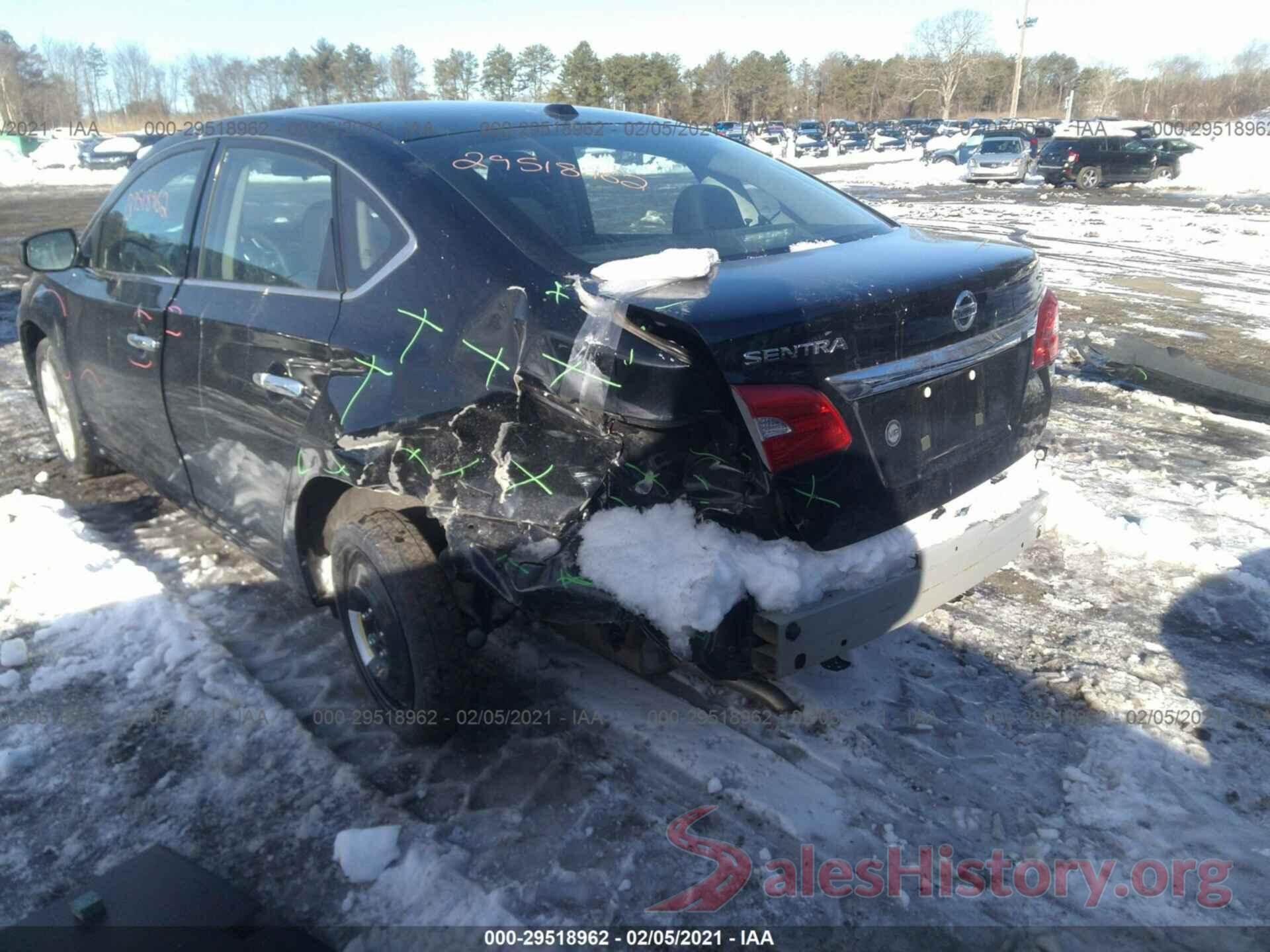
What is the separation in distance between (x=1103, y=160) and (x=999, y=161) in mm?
3259

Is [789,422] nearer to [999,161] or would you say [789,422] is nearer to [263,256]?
[263,256]

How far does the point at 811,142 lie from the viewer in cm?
4525

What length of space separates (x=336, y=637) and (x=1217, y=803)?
3089mm

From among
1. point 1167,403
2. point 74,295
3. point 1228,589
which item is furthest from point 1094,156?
point 74,295

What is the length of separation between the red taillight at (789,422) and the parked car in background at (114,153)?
115 ft

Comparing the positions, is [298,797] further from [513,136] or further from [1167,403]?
[1167,403]

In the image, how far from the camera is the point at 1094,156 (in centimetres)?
2552

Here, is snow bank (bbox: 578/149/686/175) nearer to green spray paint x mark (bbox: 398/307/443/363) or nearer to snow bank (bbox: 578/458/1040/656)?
green spray paint x mark (bbox: 398/307/443/363)

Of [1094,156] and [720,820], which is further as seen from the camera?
[1094,156]

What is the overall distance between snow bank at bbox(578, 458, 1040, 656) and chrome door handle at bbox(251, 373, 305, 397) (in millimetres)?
1173

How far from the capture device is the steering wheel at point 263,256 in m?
3.25

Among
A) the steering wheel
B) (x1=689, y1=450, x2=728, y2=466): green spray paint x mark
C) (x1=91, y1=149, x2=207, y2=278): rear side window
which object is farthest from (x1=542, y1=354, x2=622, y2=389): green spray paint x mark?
(x1=91, y1=149, x2=207, y2=278): rear side window

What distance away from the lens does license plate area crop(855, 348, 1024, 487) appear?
8.47ft

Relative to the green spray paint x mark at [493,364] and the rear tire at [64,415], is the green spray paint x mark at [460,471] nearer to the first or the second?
the green spray paint x mark at [493,364]
